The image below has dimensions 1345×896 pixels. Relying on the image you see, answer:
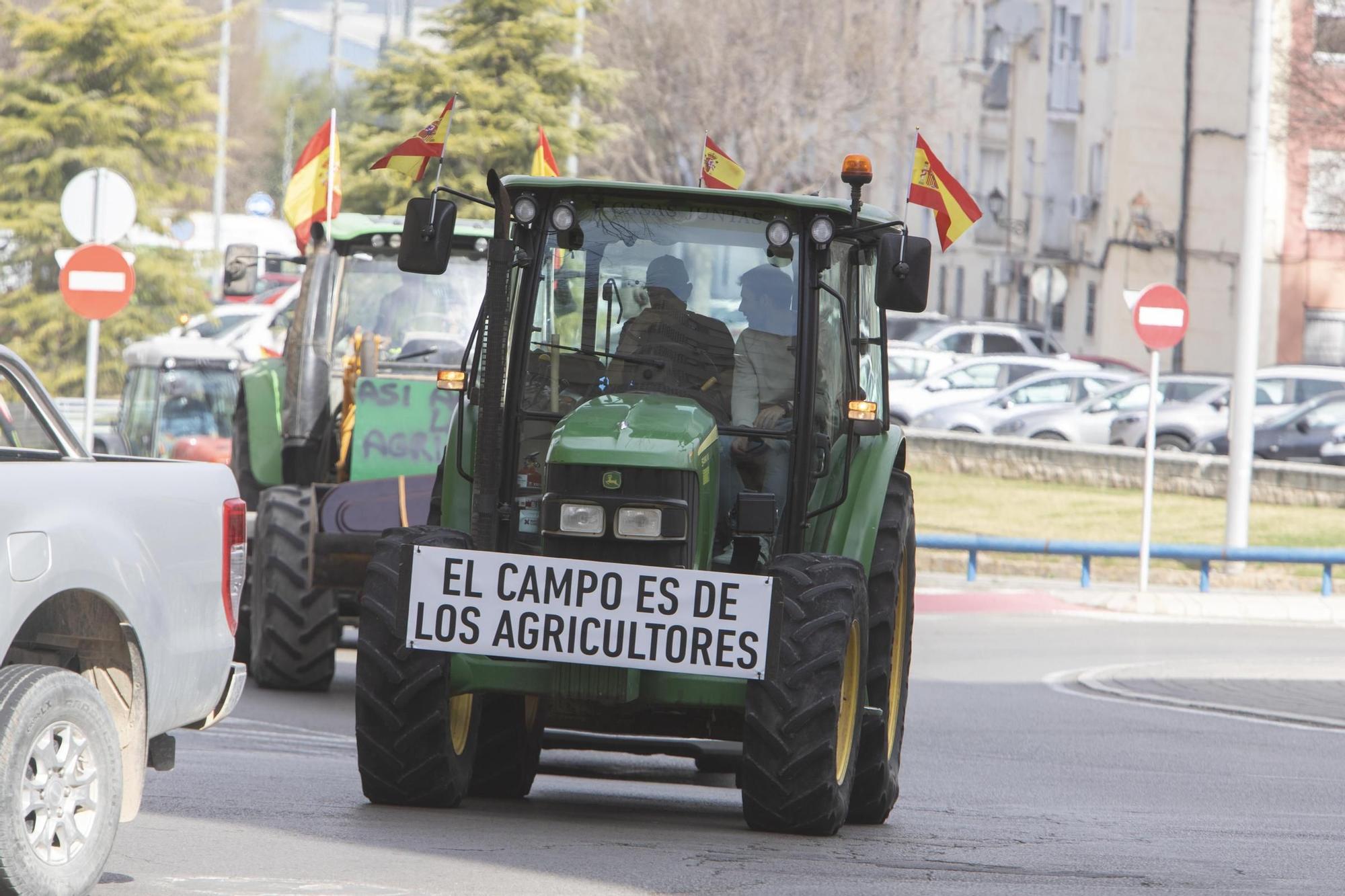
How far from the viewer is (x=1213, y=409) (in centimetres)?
3881

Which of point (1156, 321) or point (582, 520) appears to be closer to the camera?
point (582, 520)

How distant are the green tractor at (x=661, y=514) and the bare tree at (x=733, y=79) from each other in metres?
37.3

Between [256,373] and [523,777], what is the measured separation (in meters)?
6.19

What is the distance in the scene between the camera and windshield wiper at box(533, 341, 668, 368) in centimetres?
856

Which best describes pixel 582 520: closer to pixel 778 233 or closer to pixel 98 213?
pixel 778 233

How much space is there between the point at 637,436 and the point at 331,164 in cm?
795

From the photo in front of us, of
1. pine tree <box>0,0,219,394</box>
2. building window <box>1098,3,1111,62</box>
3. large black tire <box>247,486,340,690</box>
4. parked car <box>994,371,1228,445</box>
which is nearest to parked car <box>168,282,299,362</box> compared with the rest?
pine tree <box>0,0,219,394</box>

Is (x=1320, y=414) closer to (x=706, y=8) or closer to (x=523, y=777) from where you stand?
(x=706, y=8)

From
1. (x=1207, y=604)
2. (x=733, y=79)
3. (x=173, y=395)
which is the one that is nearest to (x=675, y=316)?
(x=1207, y=604)

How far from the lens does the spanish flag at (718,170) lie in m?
11.1

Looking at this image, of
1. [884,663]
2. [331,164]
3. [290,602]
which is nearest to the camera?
[884,663]

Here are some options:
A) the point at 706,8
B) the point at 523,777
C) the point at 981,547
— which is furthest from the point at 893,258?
the point at 706,8

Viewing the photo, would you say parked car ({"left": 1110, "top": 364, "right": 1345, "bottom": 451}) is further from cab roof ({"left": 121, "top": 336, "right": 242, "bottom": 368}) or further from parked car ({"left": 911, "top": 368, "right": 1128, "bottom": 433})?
cab roof ({"left": 121, "top": 336, "right": 242, "bottom": 368})

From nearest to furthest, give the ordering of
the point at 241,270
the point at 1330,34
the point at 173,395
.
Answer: the point at 241,270, the point at 173,395, the point at 1330,34
